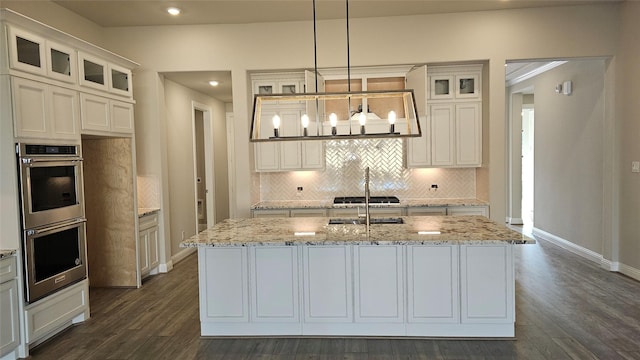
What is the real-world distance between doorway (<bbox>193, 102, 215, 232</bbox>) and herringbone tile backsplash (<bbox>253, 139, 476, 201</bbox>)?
1717 mm

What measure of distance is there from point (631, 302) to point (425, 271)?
2.34m

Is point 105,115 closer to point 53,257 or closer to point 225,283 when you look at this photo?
point 53,257

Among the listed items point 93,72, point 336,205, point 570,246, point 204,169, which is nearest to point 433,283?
point 336,205

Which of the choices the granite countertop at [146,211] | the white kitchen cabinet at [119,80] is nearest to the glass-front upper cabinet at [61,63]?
the white kitchen cabinet at [119,80]

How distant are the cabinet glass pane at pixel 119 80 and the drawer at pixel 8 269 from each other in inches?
82.0

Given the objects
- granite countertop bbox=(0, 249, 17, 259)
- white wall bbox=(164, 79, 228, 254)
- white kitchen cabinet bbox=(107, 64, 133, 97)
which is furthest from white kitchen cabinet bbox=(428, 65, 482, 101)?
granite countertop bbox=(0, 249, 17, 259)

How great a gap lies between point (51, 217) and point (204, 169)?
159 inches

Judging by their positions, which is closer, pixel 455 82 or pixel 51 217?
pixel 51 217

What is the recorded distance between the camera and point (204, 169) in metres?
7.35

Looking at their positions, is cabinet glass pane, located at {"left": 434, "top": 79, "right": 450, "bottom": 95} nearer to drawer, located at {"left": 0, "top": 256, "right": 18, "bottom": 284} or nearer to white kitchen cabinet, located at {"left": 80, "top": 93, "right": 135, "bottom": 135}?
white kitchen cabinet, located at {"left": 80, "top": 93, "right": 135, "bottom": 135}

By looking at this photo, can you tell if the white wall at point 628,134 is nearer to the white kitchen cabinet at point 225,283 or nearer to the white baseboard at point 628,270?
the white baseboard at point 628,270

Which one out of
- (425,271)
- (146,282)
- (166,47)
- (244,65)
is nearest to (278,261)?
(425,271)

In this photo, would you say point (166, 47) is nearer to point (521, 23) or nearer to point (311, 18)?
point (311, 18)

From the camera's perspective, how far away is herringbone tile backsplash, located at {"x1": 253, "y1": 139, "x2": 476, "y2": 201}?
561 cm
